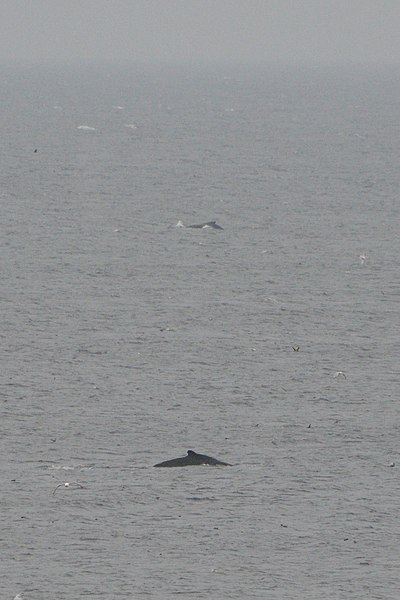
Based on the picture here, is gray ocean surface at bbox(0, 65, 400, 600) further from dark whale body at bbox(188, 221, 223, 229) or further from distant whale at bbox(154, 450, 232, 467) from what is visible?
dark whale body at bbox(188, 221, 223, 229)

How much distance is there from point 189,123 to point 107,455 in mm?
79349

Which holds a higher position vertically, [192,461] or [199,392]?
[192,461]

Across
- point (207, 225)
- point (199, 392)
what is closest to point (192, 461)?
point (199, 392)

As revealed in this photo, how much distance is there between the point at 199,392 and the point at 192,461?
377 centimetres

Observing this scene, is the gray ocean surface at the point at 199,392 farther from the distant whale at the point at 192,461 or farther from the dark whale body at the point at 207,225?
the dark whale body at the point at 207,225

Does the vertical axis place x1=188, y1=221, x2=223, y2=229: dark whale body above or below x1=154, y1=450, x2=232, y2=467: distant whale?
below

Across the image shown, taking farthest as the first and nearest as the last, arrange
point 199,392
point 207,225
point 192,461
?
point 207,225
point 199,392
point 192,461

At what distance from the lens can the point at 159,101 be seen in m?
135

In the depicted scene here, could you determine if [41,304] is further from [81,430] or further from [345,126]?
[345,126]

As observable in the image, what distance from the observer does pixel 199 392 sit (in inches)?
890

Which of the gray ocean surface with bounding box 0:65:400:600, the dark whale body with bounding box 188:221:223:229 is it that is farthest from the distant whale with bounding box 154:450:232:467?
the dark whale body with bounding box 188:221:223:229

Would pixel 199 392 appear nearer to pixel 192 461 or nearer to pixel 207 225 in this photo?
pixel 192 461

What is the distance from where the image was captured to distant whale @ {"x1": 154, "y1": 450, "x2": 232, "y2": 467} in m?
18.8

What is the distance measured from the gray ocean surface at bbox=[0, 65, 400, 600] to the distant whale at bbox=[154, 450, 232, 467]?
0.45 ft
